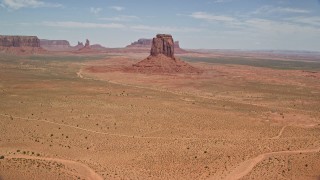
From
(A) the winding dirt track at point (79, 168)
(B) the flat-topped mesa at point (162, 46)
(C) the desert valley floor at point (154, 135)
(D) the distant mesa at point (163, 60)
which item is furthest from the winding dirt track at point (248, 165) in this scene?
(B) the flat-topped mesa at point (162, 46)

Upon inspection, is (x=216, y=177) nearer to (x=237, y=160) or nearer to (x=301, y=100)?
(x=237, y=160)

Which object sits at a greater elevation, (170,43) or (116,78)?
(170,43)

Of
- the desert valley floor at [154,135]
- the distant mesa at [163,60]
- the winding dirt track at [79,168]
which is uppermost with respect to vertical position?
the distant mesa at [163,60]

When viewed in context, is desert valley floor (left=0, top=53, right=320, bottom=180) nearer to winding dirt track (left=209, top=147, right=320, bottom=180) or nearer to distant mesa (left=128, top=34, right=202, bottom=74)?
winding dirt track (left=209, top=147, right=320, bottom=180)

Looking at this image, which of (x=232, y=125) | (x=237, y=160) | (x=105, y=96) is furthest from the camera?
(x=105, y=96)

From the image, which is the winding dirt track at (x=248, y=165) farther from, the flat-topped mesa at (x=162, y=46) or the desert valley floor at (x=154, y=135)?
the flat-topped mesa at (x=162, y=46)

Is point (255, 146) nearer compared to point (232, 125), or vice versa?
point (255, 146)

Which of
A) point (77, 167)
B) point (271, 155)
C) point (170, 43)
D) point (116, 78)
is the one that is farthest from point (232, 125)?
point (170, 43)
